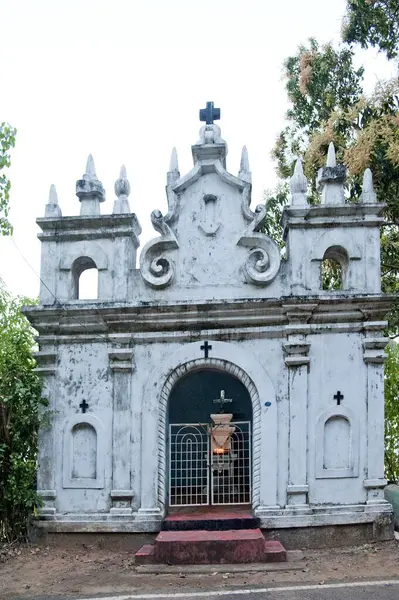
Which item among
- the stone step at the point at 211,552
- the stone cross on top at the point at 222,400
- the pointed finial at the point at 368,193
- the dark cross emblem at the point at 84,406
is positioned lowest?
the stone step at the point at 211,552

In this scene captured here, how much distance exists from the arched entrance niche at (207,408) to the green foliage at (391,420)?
385cm

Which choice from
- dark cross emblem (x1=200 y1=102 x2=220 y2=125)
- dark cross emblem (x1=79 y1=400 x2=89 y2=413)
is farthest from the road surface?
dark cross emblem (x1=200 y1=102 x2=220 y2=125)

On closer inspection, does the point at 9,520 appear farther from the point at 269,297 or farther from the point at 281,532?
the point at 269,297

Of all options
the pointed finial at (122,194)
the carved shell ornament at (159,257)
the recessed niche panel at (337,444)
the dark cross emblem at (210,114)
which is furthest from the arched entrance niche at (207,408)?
the dark cross emblem at (210,114)

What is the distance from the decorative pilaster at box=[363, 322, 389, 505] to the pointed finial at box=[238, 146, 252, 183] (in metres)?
3.13

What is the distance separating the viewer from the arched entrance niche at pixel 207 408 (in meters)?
11.0

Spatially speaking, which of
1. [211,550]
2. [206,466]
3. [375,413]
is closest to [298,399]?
[375,413]

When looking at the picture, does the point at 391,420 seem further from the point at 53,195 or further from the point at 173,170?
the point at 53,195

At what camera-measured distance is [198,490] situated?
1161 cm

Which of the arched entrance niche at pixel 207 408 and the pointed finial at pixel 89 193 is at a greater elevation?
the pointed finial at pixel 89 193

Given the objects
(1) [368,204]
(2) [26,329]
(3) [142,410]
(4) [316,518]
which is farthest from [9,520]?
(1) [368,204]

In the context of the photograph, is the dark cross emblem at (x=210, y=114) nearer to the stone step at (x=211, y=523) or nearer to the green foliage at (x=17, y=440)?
the green foliage at (x=17, y=440)

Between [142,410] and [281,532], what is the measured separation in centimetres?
282

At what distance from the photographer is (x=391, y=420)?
14.1 metres
